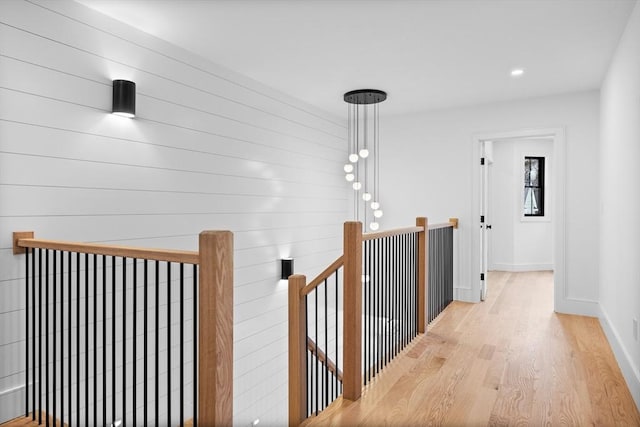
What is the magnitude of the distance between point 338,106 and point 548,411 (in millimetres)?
3844

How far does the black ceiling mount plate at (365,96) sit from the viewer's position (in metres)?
4.42

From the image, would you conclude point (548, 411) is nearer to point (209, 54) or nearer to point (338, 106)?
point (209, 54)

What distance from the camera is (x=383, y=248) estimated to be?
120 inches

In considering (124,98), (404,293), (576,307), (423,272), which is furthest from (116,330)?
(576,307)

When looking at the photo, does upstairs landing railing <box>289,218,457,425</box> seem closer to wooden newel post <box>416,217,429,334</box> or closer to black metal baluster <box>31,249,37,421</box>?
wooden newel post <box>416,217,429,334</box>

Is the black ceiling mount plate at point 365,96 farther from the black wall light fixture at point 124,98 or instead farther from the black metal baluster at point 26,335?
the black metal baluster at point 26,335

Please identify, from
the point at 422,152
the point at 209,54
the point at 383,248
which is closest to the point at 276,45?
the point at 209,54

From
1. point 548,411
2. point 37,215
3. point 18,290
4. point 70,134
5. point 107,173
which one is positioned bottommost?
point 548,411

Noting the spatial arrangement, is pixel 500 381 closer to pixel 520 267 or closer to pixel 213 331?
pixel 213 331

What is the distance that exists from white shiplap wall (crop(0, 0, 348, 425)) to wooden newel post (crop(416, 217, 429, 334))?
1450 mm

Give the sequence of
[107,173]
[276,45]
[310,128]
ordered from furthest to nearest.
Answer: [310,128] < [276,45] < [107,173]

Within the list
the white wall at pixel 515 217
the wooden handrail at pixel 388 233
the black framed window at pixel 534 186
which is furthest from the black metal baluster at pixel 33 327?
the black framed window at pixel 534 186

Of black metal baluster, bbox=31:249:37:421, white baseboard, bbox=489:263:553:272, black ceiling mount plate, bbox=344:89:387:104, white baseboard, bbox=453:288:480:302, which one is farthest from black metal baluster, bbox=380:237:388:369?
white baseboard, bbox=489:263:553:272

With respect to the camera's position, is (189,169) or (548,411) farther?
(189,169)
